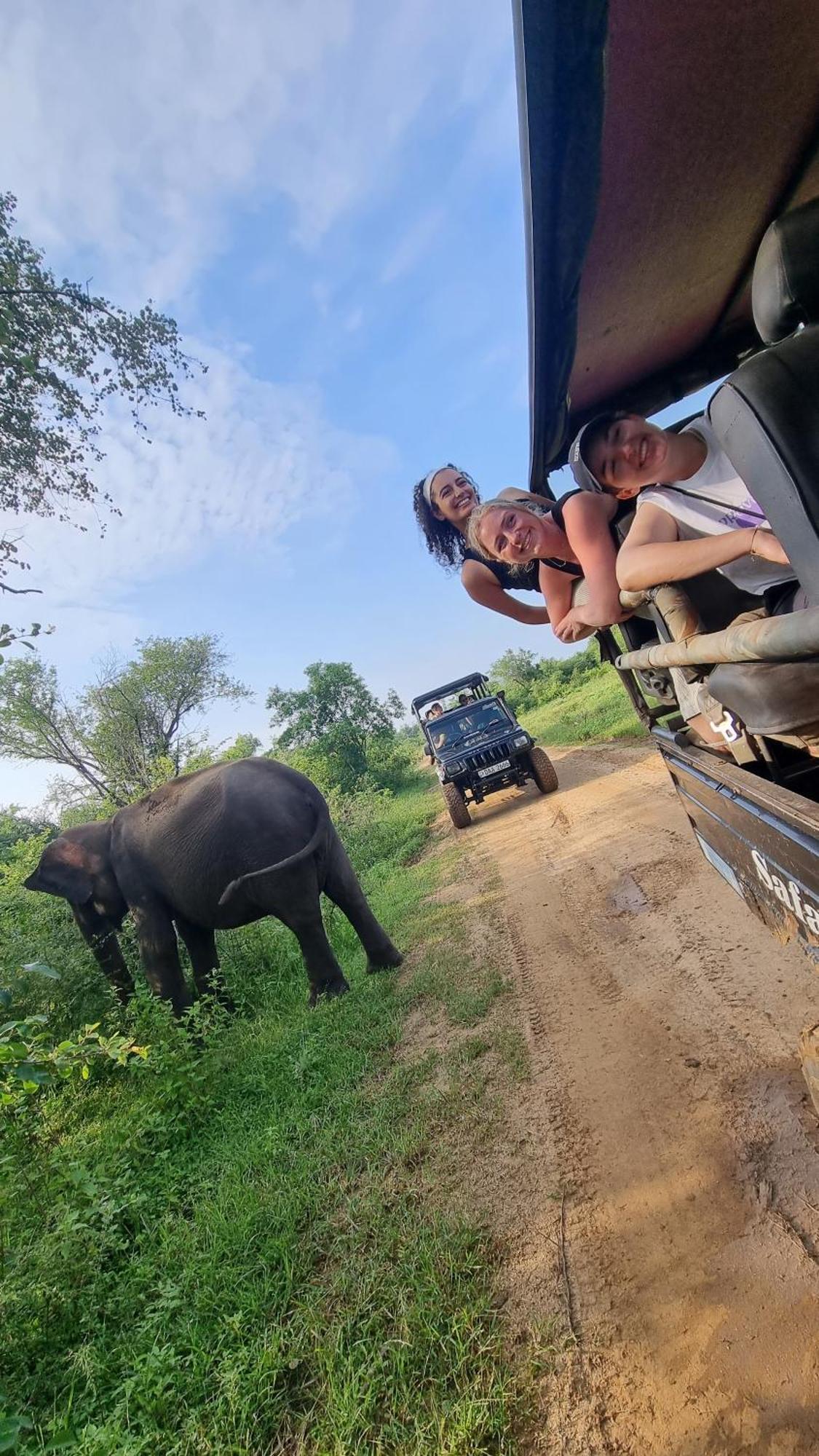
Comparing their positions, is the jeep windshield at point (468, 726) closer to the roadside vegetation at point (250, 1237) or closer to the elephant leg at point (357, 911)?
the elephant leg at point (357, 911)

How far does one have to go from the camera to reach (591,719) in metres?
14.8

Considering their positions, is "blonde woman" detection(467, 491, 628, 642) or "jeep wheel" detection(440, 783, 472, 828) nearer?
"blonde woman" detection(467, 491, 628, 642)

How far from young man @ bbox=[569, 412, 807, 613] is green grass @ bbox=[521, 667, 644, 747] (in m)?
6.45

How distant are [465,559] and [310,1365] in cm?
312

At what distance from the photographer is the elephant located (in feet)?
15.1

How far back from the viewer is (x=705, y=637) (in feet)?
4.65

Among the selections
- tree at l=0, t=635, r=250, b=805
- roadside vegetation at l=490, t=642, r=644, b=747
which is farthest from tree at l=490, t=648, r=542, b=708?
tree at l=0, t=635, r=250, b=805

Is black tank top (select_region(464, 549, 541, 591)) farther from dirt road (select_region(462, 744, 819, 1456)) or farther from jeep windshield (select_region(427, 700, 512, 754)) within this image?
jeep windshield (select_region(427, 700, 512, 754))

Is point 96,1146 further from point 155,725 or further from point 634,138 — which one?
point 155,725

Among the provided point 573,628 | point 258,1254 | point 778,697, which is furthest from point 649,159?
point 258,1254

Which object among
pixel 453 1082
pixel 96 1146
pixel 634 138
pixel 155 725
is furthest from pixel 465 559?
pixel 155 725

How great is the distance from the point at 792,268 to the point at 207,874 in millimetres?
4773

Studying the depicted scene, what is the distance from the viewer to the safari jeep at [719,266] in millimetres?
1108

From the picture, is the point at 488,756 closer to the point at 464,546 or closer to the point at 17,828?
the point at 464,546
